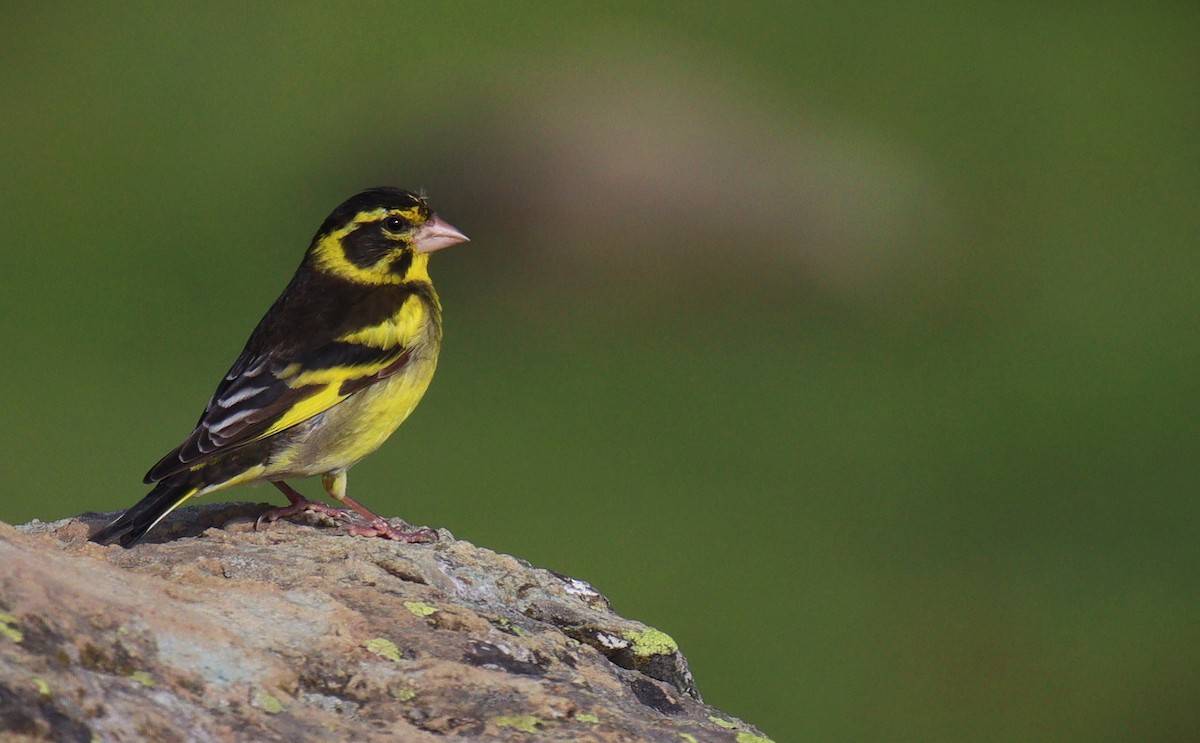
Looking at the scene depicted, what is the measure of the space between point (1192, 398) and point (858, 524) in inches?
246

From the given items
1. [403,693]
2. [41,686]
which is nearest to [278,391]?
[403,693]

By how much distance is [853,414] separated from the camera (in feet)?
79.9

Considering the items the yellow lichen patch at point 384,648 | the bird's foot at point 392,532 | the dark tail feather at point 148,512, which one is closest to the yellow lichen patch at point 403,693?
the yellow lichen patch at point 384,648

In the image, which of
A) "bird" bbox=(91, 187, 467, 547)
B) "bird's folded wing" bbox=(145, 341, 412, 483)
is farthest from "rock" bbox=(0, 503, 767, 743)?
"bird's folded wing" bbox=(145, 341, 412, 483)

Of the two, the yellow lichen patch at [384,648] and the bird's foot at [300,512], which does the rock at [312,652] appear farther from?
the bird's foot at [300,512]

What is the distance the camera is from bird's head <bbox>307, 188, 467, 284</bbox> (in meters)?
8.19

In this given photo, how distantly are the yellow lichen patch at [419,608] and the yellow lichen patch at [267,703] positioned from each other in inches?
34.9

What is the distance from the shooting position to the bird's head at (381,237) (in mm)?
8188

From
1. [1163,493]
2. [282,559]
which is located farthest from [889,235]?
[282,559]

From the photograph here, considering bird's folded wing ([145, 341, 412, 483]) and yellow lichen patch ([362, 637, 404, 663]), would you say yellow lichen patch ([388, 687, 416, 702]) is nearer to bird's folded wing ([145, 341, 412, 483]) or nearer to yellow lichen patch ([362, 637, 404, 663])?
yellow lichen patch ([362, 637, 404, 663])

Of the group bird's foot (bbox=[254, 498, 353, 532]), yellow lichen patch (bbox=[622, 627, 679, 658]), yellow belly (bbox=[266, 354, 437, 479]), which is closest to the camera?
yellow lichen patch (bbox=[622, 627, 679, 658])

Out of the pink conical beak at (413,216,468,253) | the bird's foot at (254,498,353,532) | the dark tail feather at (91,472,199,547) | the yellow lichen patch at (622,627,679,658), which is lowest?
the dark tail feather at (91,472,199,547)

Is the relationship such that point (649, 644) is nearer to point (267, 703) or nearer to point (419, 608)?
point (419, 608)

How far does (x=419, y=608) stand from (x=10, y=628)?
1.44 m
